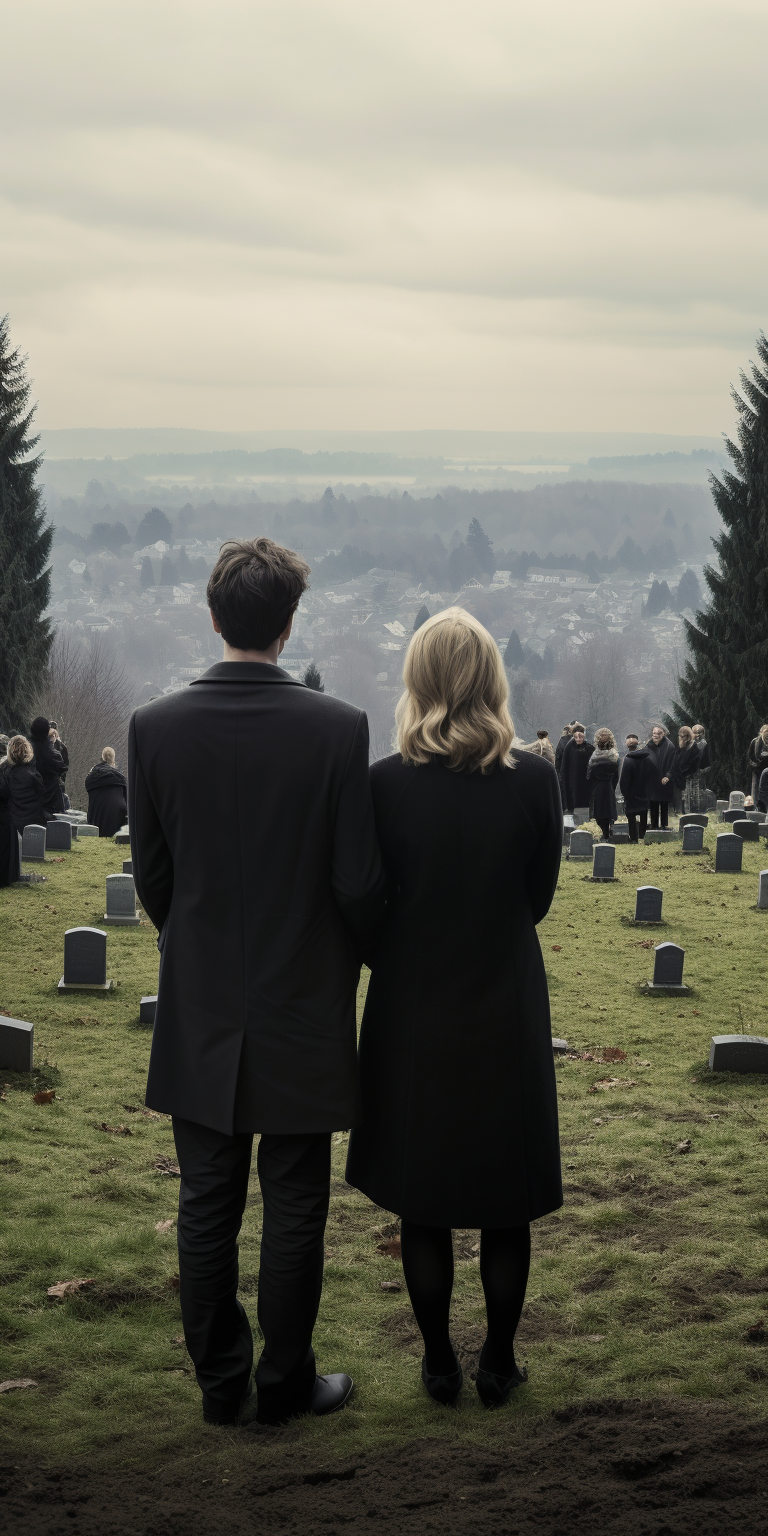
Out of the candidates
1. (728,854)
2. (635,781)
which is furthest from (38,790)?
(728,854)

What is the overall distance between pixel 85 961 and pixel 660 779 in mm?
10994

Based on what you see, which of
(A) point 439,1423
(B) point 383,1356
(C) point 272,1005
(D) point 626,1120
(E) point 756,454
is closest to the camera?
(C) point 272,1005

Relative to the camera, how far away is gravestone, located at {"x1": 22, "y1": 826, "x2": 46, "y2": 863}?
1502 cm

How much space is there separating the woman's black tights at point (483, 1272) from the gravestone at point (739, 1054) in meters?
4.29

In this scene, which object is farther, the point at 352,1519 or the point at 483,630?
the point at 483,630

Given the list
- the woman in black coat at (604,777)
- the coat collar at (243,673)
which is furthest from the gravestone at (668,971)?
the woman in black coat at (604,777)

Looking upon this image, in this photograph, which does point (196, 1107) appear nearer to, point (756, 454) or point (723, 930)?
point (723, 930)

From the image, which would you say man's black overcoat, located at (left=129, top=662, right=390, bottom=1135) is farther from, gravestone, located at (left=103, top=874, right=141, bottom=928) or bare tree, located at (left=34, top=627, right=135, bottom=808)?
bare tree, located at (left=34, top=627, right=135, bottom=808)

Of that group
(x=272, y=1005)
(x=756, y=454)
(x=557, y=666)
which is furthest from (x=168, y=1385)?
(x=557, y=666)

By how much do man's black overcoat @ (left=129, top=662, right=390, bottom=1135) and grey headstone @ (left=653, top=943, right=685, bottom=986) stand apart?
22.2 ft

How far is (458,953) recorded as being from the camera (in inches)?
126

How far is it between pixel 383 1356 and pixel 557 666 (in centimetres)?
14593

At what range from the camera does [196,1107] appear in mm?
3127

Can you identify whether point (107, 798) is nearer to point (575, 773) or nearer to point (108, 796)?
point (108, 796)
